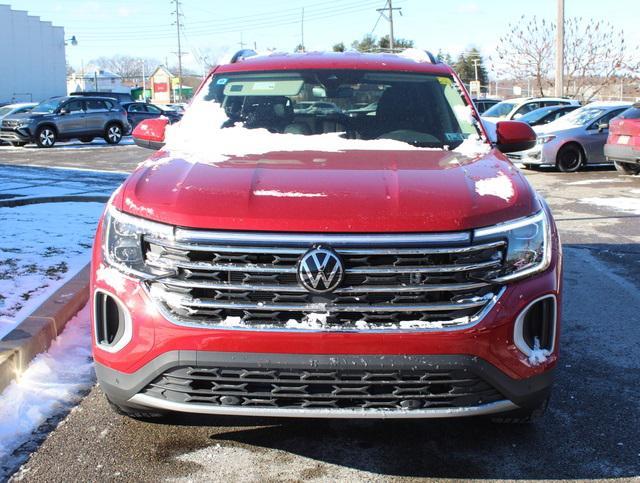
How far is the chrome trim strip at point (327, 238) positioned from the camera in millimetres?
2775

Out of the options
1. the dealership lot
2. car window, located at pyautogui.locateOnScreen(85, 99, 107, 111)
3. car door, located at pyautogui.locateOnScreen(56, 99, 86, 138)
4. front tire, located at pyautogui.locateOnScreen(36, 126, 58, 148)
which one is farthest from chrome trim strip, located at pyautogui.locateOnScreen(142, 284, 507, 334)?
car window, located at pyautogui.locateOnScreen(85, 99, 107, 111)

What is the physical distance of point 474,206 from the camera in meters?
2.92

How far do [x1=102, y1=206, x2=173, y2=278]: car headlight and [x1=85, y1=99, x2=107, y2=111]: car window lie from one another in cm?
2254

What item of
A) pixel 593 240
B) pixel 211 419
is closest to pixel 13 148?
pixel 593 240

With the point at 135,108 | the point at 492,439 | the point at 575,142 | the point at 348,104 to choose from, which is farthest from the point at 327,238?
the point at 135,108

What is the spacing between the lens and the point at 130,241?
2.97 m

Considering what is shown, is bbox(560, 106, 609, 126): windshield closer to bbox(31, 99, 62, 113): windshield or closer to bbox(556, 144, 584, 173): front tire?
bbox(556, 144, 584, 173): front tire

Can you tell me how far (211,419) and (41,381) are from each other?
1.08m

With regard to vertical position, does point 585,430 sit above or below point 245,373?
below

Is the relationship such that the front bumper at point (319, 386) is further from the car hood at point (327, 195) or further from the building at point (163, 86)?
the building at point (163, 86)

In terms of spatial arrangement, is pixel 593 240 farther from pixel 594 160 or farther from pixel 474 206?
pixel 594 160

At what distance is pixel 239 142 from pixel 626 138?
37.0 feet

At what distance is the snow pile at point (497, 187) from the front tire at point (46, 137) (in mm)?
21792

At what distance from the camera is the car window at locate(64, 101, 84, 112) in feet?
77.7
